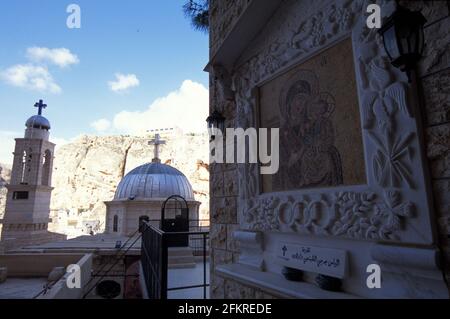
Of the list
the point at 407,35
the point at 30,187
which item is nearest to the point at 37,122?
the point at 30,187

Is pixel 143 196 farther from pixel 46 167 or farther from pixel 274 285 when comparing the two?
pixel 274 285

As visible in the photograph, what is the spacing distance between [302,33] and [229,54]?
1.32 meters

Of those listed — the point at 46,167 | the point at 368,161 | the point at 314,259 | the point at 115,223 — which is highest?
the point at 46,167

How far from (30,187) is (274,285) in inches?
957

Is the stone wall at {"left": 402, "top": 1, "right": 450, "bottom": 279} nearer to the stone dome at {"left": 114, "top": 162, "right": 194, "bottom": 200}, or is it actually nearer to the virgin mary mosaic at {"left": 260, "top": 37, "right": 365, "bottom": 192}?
the virgin mary mosaic at {"left": 260, "top": 37, "right": 365, "bottom": 192}

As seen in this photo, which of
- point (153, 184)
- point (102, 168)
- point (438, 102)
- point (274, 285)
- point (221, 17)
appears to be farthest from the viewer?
point (102, 168)

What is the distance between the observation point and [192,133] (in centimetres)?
5203

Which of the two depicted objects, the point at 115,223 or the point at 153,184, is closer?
the point at 115,223

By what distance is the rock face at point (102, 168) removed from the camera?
151 feet

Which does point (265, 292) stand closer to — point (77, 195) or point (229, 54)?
point (229, 54)

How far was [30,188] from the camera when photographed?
21047mm

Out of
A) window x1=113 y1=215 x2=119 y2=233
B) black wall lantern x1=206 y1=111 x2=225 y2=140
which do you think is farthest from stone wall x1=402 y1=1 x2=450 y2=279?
window x1=113 y1=215 x2=119 y2=233

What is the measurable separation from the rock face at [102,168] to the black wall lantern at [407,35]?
140 ft
